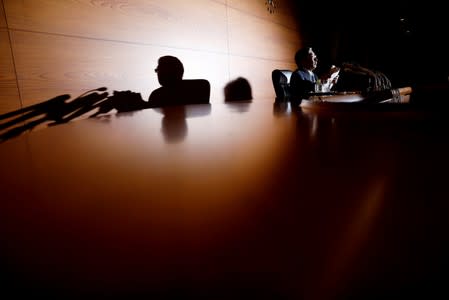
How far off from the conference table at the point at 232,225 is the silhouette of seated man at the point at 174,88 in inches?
82.9

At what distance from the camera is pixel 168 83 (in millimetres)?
2477

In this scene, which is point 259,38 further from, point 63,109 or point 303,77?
point 63,109

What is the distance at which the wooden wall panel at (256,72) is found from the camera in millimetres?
3254

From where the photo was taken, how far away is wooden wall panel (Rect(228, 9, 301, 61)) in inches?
124

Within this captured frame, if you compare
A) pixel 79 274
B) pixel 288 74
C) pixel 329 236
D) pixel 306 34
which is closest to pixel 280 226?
pixel 329 236

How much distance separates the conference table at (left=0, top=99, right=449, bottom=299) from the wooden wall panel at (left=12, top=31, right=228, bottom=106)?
1.80 m

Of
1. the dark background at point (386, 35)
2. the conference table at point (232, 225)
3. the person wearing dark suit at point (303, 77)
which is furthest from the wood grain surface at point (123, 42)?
the dark background at point (386, 35)

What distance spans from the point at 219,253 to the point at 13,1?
2.26 metres

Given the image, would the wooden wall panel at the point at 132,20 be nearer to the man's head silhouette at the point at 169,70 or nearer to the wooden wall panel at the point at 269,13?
the man's head silhouette at the point at 169,70

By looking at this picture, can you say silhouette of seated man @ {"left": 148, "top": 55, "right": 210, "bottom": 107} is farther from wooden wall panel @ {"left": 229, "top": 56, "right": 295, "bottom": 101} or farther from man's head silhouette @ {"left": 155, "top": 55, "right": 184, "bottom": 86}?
wooden wall panel @ {"left": 229, "top": 56, "right": 295, "bottom": 101}

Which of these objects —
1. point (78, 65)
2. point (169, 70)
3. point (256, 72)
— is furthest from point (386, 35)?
point (78, 65)

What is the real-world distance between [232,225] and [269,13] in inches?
168

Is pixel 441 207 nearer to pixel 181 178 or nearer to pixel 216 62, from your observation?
pixel 181 178

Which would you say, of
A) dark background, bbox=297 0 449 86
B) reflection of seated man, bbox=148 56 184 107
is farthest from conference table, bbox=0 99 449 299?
dark background, bbox=297 0 449 86
